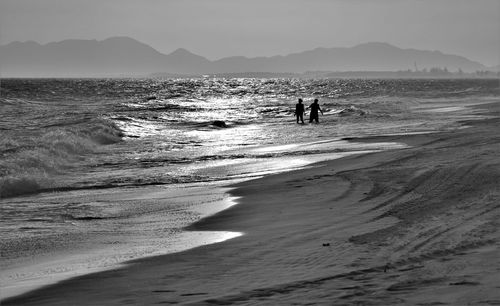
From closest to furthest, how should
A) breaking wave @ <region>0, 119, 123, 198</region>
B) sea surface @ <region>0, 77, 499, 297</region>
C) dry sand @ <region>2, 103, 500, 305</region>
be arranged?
dry sand @ <region>2, 103, 500, 305</region> < sea surface @ <region>0, 77, 499, 297</region> < breaking wave @ <region>0, 119, 123, 198</region>

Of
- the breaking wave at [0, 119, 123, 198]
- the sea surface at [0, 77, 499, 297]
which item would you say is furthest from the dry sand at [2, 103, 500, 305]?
the breaking wave at [0, 119, 123, 198]

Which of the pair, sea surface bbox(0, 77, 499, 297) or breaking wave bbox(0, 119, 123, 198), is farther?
breaking wave bbox(0, 119, 123, 198)

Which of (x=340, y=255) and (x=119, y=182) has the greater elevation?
(x=340, y=255)

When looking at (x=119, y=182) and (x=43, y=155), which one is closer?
(x=119, y=182)

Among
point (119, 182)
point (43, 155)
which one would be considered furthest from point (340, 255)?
point (43, 155)

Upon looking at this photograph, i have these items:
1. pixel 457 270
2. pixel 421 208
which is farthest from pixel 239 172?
pixel 457 270

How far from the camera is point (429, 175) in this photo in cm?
1223

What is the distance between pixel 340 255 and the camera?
22.8 ft

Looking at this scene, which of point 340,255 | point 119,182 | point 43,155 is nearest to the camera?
point 340,255

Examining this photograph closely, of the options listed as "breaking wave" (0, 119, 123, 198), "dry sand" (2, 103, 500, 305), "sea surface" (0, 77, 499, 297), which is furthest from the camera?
"breaking wave" (0, 119, 123, 198)

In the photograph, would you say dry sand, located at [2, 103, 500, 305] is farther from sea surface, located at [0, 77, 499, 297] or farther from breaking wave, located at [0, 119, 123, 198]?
breaking wave, located at [0, 119, 123, 198]

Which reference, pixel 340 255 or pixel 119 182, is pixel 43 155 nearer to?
pixel 119 182

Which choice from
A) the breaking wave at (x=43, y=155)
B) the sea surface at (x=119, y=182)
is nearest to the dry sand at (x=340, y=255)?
the sea surface at (x=119, y=182)

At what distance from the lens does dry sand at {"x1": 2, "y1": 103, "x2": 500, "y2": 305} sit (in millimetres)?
5641
